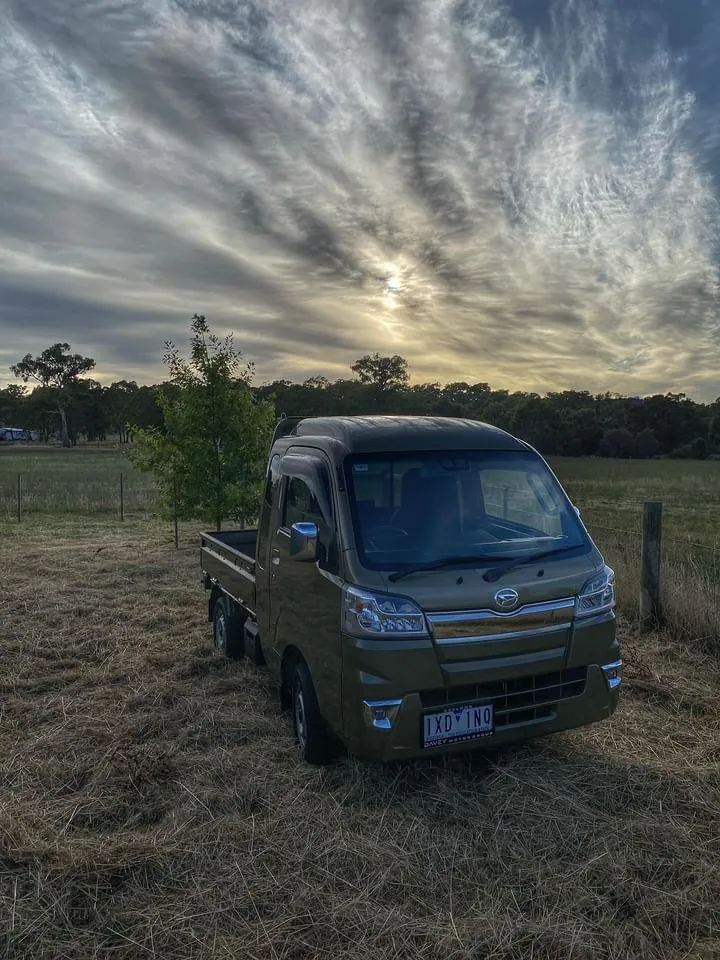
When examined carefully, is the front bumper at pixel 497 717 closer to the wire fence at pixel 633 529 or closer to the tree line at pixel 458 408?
the wire fence at pixel 633 529

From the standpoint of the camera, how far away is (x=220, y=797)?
3885 millimetres

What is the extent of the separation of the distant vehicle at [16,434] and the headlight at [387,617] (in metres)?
119

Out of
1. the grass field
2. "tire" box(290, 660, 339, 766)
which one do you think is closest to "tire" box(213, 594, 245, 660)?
"tire" box(290, 660, 339, 766)

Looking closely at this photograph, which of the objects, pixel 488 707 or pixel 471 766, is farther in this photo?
pixel 471 766

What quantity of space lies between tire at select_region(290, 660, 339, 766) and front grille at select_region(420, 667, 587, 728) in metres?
0.86

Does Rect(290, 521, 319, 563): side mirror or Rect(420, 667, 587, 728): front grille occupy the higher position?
Rect(290, 521, 319, 563): side mirror

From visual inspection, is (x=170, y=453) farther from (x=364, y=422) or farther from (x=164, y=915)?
(x=164, y=915)

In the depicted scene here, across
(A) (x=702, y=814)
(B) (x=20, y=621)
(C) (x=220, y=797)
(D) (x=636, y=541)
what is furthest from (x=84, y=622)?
(D) (x=636, y=541)

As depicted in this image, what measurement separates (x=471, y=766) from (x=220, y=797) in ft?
5.16

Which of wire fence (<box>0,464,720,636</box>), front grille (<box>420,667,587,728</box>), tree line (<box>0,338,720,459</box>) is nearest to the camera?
front grille (<box>420,667,587,728</box>)

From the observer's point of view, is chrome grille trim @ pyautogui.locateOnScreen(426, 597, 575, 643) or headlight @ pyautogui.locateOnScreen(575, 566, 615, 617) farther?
headlight @ pyautogui.locateOnScreen(575, 566, 615, 617)

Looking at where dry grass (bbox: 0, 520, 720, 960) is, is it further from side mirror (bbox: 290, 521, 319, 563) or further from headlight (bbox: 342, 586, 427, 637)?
side mirror (bbox: 290, 521, 319, 563)

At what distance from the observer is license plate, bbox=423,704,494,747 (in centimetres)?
354

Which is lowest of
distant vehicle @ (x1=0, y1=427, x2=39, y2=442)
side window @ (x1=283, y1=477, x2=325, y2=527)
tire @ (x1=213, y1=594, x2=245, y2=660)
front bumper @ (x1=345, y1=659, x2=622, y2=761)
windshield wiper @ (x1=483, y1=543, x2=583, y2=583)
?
tire @ (x1=213, y1=594, x2=245, y2=660)
